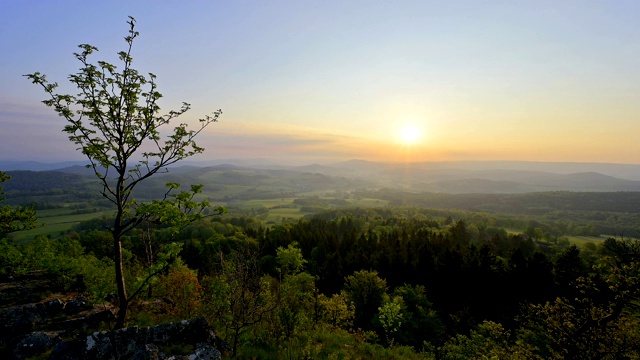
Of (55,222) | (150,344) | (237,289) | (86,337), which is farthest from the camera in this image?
(55,222)

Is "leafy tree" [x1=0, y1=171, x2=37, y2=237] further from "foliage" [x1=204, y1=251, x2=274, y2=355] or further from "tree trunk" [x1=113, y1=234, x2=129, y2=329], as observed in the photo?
"foliage" [x1=204, y1=251, x2=274, y2=355]

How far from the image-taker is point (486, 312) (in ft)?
165

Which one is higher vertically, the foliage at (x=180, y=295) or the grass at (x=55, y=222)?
the foliage at (x=180, y=295)

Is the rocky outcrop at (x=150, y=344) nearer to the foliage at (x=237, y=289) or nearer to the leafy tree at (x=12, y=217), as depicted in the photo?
the foliage at (x=237, y=289)

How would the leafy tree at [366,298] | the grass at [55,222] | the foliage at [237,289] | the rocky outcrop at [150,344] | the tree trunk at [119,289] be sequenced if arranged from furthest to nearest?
the grass at [55,222] → the leafy tree at [366,298] → the foliage at [237,289] → the tree trunk at [119,289] → the rocky outcrop at [150,344]

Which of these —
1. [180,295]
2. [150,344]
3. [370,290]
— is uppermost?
[150,344]

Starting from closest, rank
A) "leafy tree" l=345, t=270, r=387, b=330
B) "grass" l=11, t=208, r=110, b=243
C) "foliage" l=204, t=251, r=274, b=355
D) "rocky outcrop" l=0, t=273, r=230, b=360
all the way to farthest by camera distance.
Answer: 1. "rocky outcrop" l=0, t=273, r=230, b=360
2. "foliage" l=204, t=251, r=274, b=355
3. "leafy tree" l=345, t=270, r=387, b=330
4. "grass" l=11, t=208, r=110, b=243

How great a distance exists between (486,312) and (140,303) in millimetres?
52972

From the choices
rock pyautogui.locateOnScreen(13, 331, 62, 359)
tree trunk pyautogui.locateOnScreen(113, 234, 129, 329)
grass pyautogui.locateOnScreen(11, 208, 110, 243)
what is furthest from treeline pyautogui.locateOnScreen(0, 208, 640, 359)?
grass pyautogui.locateOnScreen(11, 208, 110, 243)

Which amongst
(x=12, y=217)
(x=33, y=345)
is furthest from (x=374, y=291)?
(x=12, y=217)

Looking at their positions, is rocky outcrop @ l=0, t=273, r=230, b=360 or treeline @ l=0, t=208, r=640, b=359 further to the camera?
treeline @ l=0, t=208, r=640, b=359

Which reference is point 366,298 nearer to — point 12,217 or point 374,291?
point 374,291

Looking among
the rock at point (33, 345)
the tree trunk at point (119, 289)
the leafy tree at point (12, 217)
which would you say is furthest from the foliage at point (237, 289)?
the leafy tree at point (12, 217)

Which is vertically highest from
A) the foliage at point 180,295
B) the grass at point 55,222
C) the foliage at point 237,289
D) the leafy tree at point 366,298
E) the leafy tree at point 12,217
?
the leafy tree at point 12,217
